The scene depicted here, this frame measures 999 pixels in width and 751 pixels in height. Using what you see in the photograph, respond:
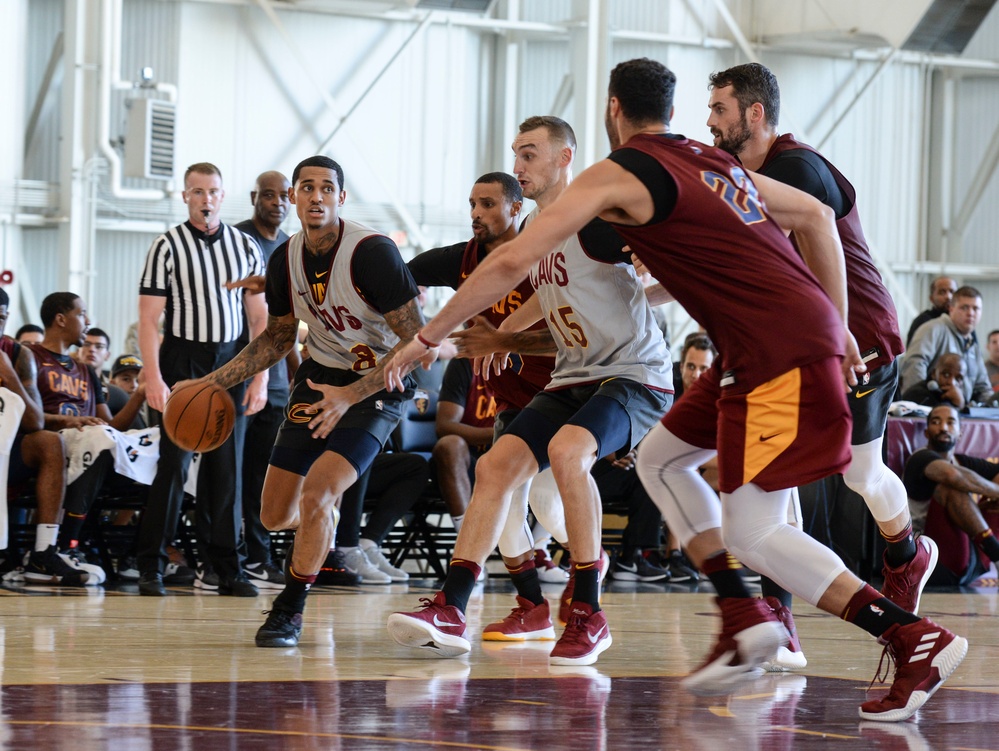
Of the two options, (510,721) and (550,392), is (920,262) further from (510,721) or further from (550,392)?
(510,721)

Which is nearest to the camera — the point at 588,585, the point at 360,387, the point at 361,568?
the point at 588,585

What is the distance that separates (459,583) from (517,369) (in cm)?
139

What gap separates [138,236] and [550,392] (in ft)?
37.9

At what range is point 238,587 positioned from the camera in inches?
292

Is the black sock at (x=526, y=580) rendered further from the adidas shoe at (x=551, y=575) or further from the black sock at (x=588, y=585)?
the adidas shoe at (x=551, y=575)

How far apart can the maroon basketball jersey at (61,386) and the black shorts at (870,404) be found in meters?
5.18

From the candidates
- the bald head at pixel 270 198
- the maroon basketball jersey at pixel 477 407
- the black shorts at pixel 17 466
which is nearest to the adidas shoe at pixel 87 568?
the black shorts at pixel 17 466

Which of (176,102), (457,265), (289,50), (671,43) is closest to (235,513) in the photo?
(457,265)

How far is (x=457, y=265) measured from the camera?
6.06 m

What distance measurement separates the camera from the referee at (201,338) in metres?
7.45

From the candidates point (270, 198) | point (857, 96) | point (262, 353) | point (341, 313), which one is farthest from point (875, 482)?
point (857, 96)

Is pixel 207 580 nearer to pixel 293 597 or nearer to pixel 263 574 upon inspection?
pixel 263 574

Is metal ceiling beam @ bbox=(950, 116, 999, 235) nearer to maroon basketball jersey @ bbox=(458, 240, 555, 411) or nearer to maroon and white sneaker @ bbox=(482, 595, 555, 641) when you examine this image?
Result: maroon basketball jersey @ bbox=(458, 240, 555, 411)

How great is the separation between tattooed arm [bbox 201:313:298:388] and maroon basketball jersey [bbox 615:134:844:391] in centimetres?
207
